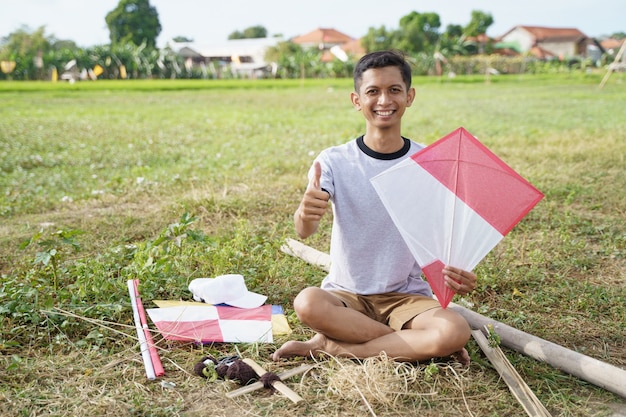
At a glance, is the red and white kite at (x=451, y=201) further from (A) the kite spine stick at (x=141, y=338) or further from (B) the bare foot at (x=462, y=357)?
(A) the kite spine stick at (x=141, y=338)

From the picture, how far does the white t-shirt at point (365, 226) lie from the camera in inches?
101

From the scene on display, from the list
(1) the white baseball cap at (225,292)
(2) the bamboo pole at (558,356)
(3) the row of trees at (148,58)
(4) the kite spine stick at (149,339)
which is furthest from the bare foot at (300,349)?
(3) the row of trees at (148,58)

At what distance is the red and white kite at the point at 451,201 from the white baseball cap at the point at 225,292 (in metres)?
0.91

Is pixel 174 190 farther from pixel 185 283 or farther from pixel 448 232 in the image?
pixel 448 232

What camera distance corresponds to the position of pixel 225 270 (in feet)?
10.8

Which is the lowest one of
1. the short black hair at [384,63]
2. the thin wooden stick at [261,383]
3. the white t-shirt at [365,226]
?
the thin wooden stick at [261,383]

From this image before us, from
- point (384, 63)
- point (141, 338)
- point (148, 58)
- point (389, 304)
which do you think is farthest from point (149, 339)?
point (148, 58)

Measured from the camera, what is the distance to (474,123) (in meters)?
9.78

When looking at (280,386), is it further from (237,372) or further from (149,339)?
(149,339)

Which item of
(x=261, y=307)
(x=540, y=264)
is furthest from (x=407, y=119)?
(x=261, y=307)

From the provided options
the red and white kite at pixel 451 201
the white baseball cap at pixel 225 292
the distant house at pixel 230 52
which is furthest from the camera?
the distant house at pixel 230 52

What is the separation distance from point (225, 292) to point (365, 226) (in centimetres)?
79

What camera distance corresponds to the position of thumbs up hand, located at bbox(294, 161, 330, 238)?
2.33 m

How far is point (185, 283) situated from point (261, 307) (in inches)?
17.8
